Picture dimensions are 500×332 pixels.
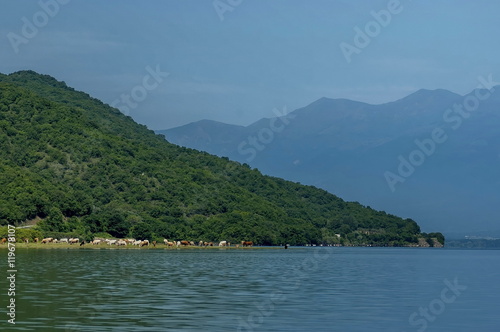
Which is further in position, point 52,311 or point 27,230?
point 27,230

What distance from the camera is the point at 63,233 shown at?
A: 574ft

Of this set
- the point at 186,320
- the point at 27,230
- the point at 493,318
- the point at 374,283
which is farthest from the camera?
the point at 27,230

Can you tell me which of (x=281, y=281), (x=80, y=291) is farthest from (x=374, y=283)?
(x=80, y=291)

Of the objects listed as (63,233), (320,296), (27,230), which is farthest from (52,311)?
(63,233)

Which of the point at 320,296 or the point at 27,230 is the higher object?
the point at 27,230

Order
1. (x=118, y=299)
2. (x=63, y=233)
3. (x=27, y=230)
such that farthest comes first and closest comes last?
(x=63, y=233), (x=27, y=230), (x=118, y=299)

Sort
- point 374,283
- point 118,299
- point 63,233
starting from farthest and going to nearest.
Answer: point 63,233 < point 374,283 < point 118,299

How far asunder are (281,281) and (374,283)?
8414 millimetres

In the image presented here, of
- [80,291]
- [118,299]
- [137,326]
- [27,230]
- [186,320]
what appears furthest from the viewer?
[27,230]

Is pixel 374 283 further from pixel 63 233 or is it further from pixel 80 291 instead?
pixel 63 233

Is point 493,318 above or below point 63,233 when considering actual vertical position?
below

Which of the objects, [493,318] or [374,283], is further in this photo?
[374,283]

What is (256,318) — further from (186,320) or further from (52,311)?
(52,311)

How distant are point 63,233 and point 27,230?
12.9m
